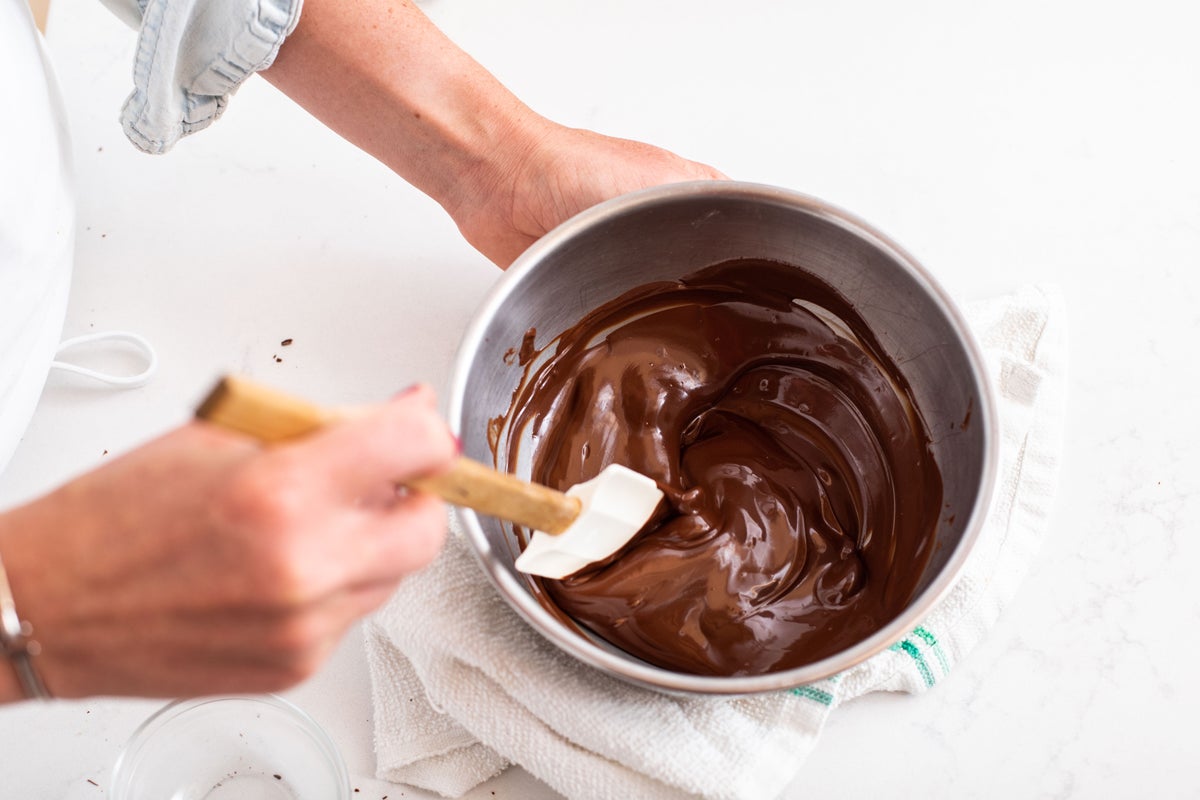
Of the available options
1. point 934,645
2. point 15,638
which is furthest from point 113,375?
point 934,645

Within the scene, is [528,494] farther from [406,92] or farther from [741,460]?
[406,92]

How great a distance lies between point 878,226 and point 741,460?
0.36 meters

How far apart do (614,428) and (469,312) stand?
35 centimetres

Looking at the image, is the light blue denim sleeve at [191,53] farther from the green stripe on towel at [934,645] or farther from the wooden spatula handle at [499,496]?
the green stripe on towel at [934,645]

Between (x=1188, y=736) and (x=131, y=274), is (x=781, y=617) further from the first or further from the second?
(x=131, y=274)

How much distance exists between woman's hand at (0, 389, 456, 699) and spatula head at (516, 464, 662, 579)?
0.82 feet

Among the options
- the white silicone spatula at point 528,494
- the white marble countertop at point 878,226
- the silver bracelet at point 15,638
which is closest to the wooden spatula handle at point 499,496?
the white silicone spatula at point 528,494

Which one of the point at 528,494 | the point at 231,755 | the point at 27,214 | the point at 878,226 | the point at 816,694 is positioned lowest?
the point at 231,755

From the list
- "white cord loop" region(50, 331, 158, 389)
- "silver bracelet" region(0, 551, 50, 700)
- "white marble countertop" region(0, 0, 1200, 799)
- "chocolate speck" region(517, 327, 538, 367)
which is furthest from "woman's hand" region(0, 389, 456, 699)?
"white cord loop" region(50, 331, 158, 389)

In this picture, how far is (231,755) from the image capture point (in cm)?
113

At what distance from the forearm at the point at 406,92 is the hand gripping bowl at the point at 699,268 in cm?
23

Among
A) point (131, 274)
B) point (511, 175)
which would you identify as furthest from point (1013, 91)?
point (131, 274)

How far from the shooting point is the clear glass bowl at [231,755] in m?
1.06

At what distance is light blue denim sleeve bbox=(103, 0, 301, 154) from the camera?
3.41 feet
